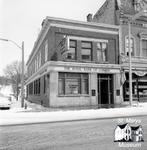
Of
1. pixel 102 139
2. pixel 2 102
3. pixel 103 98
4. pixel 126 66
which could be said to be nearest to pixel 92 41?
pixel 126 66

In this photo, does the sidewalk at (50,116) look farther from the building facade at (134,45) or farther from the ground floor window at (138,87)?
the building facade at (134,45)

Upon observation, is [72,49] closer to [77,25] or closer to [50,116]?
[77,25]

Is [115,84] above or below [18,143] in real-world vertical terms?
above

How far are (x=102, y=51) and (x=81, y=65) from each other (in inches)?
133

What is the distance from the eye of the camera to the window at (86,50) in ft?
66.4

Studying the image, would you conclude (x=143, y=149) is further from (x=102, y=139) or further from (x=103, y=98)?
(x=103, y=98)

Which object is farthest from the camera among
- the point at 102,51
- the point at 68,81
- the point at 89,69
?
the point at 102,51

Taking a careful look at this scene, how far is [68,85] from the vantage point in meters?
19.2

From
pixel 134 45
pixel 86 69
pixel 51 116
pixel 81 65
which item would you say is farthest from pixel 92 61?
pixel 51 116

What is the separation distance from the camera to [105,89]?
2141 cm

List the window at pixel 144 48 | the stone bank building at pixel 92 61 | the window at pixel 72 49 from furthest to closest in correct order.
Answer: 1. the window at pixel 144 48
2. the window at pixel 72 49
3. the stone bank building at pixel 92 61

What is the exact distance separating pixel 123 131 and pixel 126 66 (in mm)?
17118

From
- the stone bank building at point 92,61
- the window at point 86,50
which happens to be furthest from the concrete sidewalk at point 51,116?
the window at point 86,50

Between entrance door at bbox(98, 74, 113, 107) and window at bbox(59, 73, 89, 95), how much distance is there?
1.91 m
